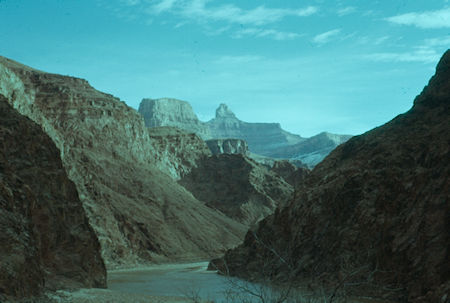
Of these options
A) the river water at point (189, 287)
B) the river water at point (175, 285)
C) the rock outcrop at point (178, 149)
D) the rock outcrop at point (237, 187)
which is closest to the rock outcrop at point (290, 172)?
the rock outcrop at point (237, 187)

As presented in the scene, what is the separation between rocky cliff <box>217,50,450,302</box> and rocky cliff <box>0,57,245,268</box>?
105 ft

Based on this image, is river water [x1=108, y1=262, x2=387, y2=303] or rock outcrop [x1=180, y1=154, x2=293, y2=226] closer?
river water [x1=108, y1=262, x2=387, y2=303]

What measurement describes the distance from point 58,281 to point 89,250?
5569 millimetres

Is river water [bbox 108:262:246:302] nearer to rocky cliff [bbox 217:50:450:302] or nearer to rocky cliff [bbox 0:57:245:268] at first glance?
rocky cliff [bbox 217:50:450:302]

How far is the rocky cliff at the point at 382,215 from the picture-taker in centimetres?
2208

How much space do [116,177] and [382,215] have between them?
2685 inches

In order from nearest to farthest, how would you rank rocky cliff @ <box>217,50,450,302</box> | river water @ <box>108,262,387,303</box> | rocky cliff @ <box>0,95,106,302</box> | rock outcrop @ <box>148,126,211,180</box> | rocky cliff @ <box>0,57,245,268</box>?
rocky cliff @ <box>0,95,106,302</box> < rocky cliff @ <box>217,50,450,302</box> < river water @ <box>108,262,387,303</box> < rocky cliff @ <box>0,57,245,268</box> < rock outcrop @ <box>148,126,211,180</box>

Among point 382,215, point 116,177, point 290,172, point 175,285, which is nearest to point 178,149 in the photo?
point 290,172

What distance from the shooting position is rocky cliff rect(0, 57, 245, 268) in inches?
2881

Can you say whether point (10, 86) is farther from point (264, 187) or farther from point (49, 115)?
point (264, 187)

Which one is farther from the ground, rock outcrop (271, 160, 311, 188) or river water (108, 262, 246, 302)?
rock outcrop (271, 160, 311, 188)

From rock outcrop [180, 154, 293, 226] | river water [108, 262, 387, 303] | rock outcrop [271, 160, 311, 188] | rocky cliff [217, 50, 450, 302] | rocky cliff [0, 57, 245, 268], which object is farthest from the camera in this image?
rock outcrop [271, 160, 311, 188]

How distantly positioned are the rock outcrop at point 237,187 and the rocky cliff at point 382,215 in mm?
83094

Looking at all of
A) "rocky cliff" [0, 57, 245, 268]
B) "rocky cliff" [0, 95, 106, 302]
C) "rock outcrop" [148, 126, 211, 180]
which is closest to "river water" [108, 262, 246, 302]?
"rocky cliff" [0, 95, 106, 302]
